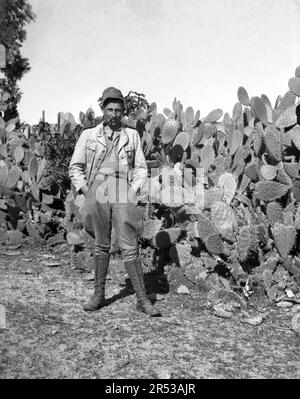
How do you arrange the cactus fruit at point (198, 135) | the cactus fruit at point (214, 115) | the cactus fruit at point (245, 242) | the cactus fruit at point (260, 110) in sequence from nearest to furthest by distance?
the cactus fruit at point (245, 242) < the cactus fruit at point (260, 110) < the cactus fruit at point (198, 135) < the cactus fruit at point (214, 115)

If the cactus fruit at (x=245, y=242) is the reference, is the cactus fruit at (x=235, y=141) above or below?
above

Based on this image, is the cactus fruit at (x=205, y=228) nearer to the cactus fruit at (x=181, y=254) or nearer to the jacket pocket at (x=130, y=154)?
the cactus fruit at (x=181, y=254)

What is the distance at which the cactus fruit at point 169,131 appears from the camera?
5289mm

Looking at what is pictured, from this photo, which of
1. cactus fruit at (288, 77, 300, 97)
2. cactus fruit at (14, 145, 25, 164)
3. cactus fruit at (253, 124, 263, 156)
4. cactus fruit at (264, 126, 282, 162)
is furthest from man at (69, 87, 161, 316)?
cactus fruit at (14, 145, 25, 164)

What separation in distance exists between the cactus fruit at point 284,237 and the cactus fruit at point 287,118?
101cm

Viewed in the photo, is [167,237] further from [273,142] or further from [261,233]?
[273,142]

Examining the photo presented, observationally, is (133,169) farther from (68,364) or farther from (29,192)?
(29,192)

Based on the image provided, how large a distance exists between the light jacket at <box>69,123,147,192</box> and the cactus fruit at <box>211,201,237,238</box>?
80cm

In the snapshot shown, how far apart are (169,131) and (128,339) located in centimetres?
260

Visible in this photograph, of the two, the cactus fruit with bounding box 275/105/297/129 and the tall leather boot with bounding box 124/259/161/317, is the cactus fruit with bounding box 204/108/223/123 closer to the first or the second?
the cactus fruit with bounding box 275/105/297/129

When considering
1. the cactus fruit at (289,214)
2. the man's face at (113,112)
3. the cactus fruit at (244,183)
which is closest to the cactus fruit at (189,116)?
the cactus fruit at (244,183)

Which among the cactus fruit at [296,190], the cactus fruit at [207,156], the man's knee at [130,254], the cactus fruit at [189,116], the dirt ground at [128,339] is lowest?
the dirt ground at [128,339]

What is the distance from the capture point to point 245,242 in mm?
4133

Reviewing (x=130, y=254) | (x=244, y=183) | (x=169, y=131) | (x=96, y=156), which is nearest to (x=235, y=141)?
(x=244, y=183)
